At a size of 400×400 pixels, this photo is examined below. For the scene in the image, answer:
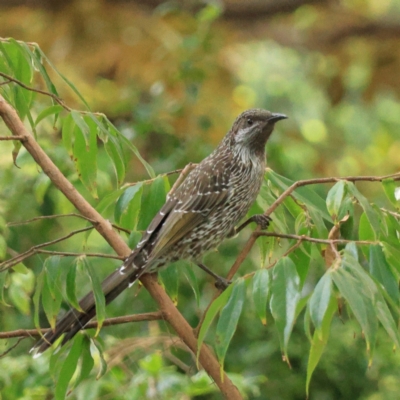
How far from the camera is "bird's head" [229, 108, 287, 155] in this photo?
11.0 ft

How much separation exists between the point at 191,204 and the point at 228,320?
1.27 m

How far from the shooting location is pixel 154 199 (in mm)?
2650

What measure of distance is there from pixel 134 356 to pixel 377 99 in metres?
6.60

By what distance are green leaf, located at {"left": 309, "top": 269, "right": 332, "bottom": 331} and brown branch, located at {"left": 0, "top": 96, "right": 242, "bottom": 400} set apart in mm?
576

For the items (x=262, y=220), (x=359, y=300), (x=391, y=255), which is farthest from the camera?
(x=262, y=220)

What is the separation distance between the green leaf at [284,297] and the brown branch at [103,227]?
0.45 m

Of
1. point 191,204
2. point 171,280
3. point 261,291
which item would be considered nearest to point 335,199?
point 261,291

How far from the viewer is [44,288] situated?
7.12 ft

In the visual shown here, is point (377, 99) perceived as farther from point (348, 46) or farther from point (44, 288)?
point (44, 288)

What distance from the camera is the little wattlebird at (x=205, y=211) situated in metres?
2.62

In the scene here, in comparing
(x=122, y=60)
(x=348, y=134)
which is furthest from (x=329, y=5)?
(x=122, y=60)

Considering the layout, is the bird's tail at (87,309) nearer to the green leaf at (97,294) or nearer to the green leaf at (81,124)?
the green leaf at (97,294)

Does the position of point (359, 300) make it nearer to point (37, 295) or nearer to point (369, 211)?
point (369, 211)

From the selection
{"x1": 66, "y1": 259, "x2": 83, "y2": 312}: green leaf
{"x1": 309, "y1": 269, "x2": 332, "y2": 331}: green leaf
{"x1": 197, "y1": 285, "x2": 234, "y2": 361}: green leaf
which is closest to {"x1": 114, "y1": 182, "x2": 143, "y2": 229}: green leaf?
{"x1": 66, "y1": 259, "x2": 83, "y2": 312}: green leaf
